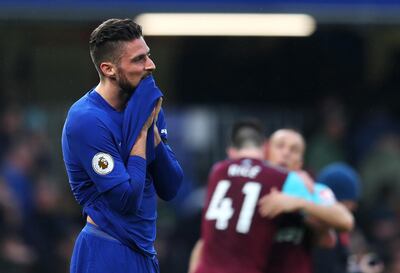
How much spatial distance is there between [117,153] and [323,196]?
2.18 m

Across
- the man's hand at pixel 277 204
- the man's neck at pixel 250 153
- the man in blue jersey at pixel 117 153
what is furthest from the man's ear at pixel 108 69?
the man's neck at pixel 250 153

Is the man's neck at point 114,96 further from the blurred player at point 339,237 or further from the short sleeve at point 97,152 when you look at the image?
the blurred player at point 339,237

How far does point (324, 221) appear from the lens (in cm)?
671

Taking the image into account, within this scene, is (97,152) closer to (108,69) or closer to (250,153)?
(108,69)

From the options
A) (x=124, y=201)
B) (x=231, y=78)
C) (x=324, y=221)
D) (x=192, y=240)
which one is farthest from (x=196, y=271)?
(x=231, y=78)

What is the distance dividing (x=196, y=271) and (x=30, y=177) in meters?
6.01

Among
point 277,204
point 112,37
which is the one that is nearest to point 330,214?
point 277,204

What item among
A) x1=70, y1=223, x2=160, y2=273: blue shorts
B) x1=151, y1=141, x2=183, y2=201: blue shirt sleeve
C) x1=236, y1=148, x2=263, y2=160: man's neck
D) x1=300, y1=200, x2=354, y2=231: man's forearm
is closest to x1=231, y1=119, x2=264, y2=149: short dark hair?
x1=236, y1=148, x2=263, y2=160: man's neck

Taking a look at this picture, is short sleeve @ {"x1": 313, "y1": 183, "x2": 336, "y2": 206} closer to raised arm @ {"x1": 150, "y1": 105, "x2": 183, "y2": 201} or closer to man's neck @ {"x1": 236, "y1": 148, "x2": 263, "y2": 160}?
man's neck @ {"x1": 236, "y1": 148, "x2": 263, "y2": 160}

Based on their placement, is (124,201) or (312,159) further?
(312,159)

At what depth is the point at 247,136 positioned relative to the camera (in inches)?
284

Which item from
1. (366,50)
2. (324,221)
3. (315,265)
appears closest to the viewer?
(324,221)

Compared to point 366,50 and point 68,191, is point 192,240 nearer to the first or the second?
point 68,191

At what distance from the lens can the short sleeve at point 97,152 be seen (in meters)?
4.95
